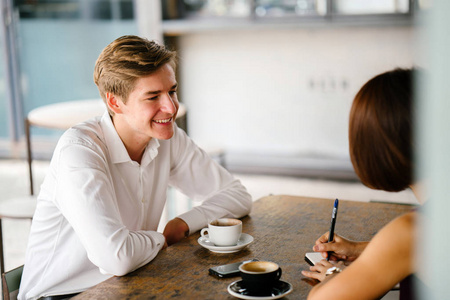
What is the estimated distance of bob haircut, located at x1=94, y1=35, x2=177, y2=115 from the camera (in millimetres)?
1491

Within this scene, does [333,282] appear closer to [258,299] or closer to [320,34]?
[258,299]

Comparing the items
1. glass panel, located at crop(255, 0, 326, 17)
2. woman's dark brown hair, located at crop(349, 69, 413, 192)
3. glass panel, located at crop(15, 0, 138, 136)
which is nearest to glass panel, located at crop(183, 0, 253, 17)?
glass panel, located at crop(255, 0, 326, 17)

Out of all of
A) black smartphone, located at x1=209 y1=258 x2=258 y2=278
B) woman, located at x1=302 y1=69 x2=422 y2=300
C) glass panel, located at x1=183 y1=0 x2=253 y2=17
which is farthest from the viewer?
glass panel, located at x1=183 y1=0 x2=253 y2=17

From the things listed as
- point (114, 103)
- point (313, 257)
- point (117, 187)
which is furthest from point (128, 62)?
point (313, 257)

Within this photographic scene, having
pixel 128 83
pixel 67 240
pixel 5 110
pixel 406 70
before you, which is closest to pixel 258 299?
pixel 406 70

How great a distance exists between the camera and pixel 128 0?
527 centimetres

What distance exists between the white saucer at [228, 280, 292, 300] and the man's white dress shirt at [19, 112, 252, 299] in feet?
0.84

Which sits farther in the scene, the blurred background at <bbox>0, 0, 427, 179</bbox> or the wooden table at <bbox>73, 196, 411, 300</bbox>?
the blurred background at <bbox>0, 0, 427, 179</bbox>

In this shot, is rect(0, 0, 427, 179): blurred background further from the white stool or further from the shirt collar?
the shirt collar

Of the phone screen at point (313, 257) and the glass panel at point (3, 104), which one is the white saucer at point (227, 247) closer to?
the phone screen at point (313, 257)

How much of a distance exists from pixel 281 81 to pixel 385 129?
384cm

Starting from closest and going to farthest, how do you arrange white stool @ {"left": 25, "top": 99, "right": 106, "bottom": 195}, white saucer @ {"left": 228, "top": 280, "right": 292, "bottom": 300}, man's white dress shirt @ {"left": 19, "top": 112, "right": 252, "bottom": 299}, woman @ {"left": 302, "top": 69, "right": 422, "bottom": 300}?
woman @ {"left": 302, "top": 69, "right": 422, "bottom": 300} < white saucer @ {"left": 228, "top": 280, "right": 292, "bottom": 300} < man's white dress shirt @ {"left": 19, "top": 112, "right": 252, "bottom": 299} < white stool @ {"left": 25, "top": 99, "right": 106, "bottom": 195}

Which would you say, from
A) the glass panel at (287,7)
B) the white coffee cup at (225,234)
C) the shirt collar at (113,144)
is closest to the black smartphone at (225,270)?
the white coffee cup at (225,234)

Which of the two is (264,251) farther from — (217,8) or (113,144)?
(217,8)
